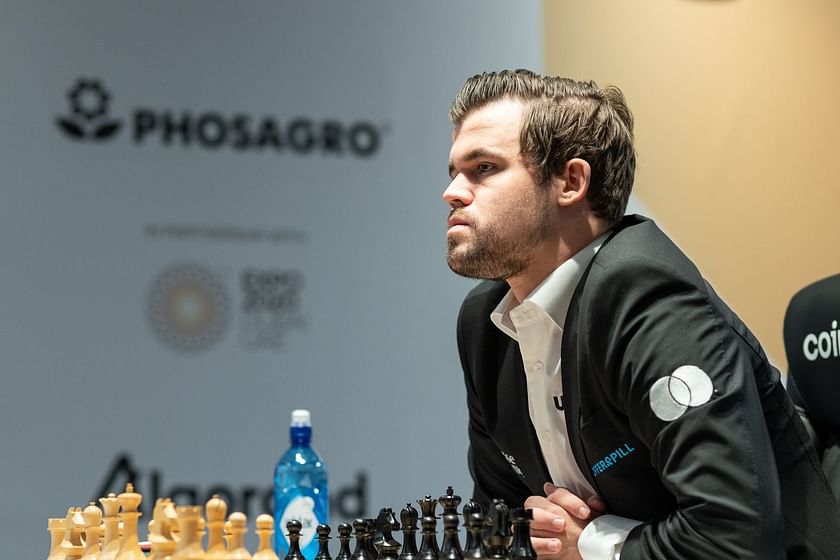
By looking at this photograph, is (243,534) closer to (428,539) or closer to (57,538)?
(428,539)

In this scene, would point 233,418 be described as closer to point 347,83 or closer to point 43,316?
point 43,316

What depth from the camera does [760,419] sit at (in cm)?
138

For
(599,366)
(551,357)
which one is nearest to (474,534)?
(599,366)

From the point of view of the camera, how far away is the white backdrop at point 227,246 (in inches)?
111

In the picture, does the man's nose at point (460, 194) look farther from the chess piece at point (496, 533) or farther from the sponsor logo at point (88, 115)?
the sponsor logo at point (88, 115)

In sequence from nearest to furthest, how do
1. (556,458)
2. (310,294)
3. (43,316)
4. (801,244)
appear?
(556,458) → (43,316) → (310,294) → (801,244)

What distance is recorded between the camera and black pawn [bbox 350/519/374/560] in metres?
1.34

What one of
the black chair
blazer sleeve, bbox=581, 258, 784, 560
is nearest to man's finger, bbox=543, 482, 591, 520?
blazer sleeve, bbox=581, 258, 784, 560

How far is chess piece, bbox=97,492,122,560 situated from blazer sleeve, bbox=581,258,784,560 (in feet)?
2.24

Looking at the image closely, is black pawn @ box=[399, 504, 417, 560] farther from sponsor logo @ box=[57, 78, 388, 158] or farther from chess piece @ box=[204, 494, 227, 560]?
sponsor logo @ box=[57, 78, 388, 158]

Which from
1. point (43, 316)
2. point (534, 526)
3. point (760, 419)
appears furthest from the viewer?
point (43, 316)

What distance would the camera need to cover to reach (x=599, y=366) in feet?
4.89

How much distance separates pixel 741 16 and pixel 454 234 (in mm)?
2184

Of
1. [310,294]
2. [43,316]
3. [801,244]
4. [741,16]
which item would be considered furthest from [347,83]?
[801,244]
